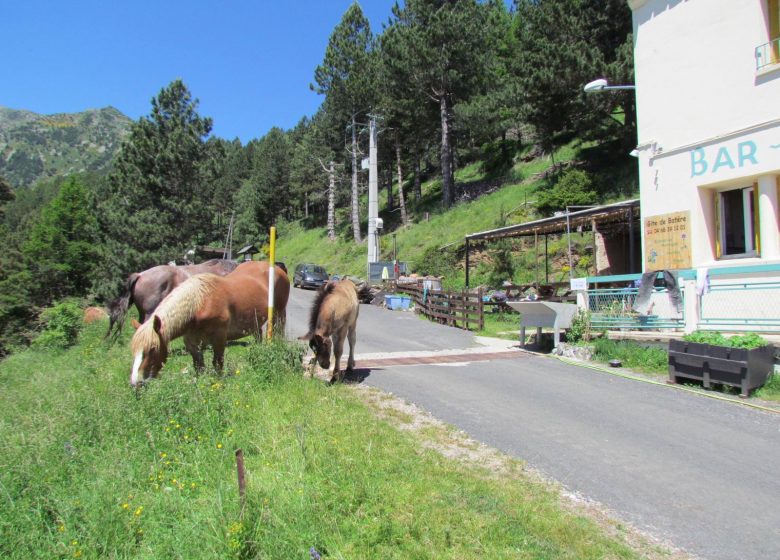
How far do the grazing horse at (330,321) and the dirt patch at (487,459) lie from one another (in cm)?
68

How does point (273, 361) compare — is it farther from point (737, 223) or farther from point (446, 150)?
point (446, 150)

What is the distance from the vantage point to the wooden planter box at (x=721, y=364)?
24.9ft

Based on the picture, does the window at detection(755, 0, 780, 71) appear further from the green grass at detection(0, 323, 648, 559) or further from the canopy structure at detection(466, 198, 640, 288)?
the green grass at detection(0, 323, 648, 559)

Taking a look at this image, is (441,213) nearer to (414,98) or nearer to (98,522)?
(414,98)

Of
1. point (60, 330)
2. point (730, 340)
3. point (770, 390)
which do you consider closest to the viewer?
point (770, 390)

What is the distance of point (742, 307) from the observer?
31.1 ft

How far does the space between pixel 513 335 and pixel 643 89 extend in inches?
287

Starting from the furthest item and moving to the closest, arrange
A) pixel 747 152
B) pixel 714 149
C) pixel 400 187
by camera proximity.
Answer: pixel 400 187 < pixel 714 149 < pixel 747 152

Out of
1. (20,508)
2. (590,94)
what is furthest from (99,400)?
(590,94)

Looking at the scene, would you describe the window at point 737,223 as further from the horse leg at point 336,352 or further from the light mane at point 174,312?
the light mane at point 174,312

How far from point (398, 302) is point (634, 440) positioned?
A: 18296 mm

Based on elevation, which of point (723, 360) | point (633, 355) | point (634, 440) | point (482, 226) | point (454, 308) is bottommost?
point (634, 440)

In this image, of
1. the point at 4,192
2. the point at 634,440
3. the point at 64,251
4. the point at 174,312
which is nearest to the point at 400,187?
the point at 64,251

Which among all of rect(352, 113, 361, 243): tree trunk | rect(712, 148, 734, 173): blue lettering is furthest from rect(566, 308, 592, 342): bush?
rect(352, 113, 361, 243): tree trunk
